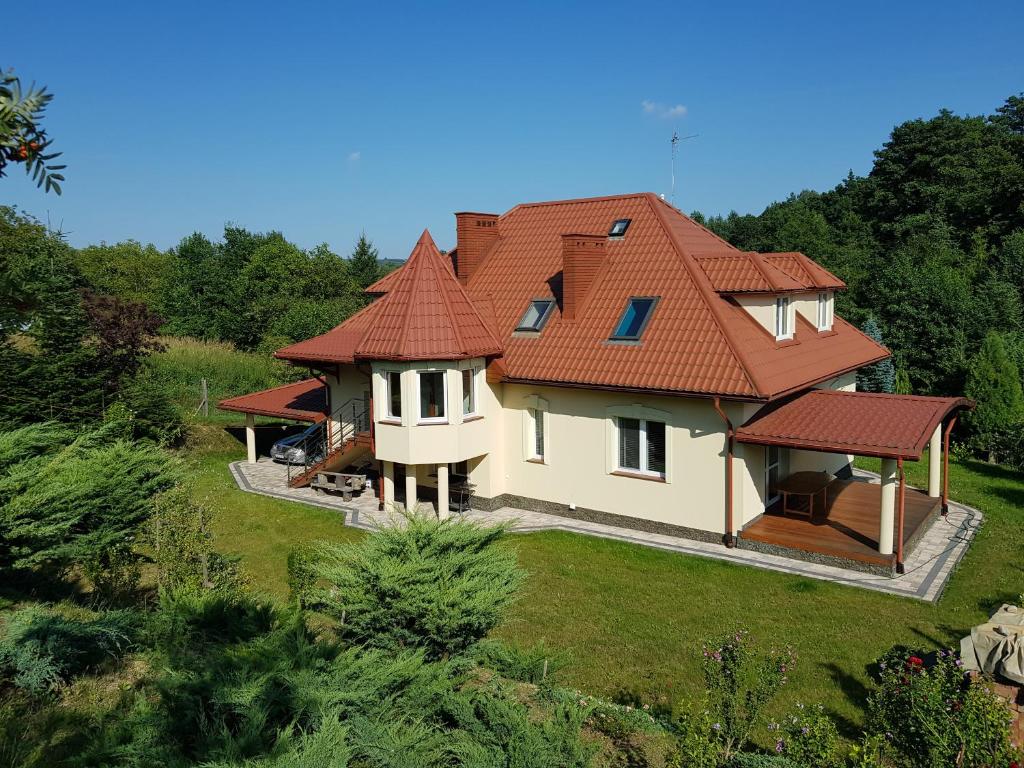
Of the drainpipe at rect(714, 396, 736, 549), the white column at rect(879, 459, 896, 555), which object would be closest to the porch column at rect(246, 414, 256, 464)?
the drainpipe at rect(714, 396, 736, 549)

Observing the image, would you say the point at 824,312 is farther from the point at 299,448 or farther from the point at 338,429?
the point at 299,448

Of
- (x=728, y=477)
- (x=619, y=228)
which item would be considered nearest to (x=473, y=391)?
(x=619, y=228)

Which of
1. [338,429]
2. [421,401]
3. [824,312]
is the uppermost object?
[824,312]

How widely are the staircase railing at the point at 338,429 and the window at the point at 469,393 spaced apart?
384 cm

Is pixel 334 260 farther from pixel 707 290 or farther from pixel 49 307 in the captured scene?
pixel 49 307

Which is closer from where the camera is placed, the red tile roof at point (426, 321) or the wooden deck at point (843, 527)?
the wooden deck at point (843, 527)

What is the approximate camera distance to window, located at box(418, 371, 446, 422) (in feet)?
59.9

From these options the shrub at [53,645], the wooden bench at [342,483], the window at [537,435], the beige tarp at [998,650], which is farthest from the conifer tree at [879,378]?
the shrub at [53,645]

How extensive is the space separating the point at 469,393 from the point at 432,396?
99 cm

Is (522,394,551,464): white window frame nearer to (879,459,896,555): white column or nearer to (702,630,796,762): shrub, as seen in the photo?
(879,459,896,555): white column

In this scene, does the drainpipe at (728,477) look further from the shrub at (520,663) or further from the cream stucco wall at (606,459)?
the shrub at (520,663)

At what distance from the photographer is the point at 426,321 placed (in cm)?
1809

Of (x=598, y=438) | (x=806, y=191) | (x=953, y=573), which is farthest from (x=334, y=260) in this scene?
(x=806, y=191)

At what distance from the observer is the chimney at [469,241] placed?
22.3 metres
